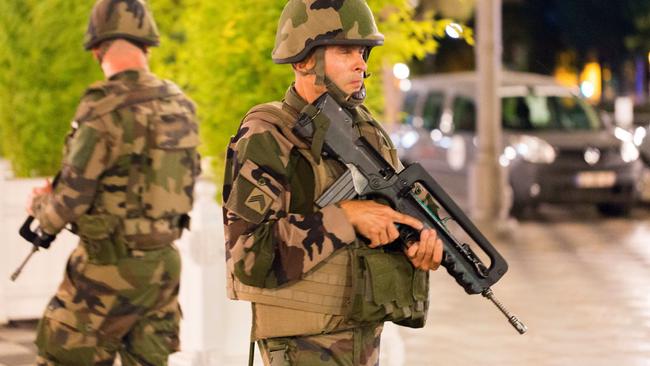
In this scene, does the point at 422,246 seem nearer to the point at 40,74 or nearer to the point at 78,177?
the point at 78,177

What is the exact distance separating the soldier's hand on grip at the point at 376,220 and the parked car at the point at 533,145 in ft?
41.1

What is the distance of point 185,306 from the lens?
730cm

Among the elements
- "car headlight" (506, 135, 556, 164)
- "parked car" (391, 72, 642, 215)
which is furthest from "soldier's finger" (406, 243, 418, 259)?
"car headlight" (506, 135, 556, 164)

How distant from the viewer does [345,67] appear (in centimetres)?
388

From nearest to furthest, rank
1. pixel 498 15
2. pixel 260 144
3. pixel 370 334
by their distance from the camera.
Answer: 1. pixel 260 144
2. pixel 370 334
3. pixel 498 15

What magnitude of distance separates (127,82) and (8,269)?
4245 millimetres

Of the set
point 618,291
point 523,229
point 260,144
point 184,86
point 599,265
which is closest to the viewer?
point 260,144

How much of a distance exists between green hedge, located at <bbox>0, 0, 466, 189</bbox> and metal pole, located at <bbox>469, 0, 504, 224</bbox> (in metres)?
5.36

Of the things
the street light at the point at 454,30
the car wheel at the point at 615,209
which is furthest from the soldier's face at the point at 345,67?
the car wheel at the point at 615,209

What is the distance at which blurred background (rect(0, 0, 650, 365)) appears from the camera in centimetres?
718

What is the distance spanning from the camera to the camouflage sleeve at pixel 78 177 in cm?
517

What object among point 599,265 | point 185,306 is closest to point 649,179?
point 599,265

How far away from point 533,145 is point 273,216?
43.9ft

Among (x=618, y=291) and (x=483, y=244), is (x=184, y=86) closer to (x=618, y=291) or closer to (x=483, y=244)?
(x=618, y=291)
